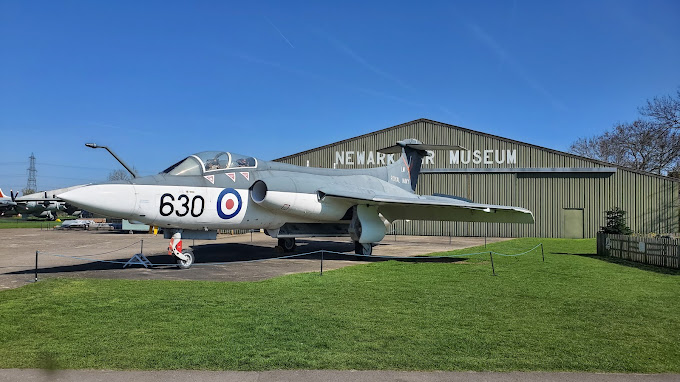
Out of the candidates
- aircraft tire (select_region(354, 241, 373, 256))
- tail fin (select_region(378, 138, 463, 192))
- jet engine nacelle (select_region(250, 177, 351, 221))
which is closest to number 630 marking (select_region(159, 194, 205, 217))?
jet engine nacelle (select_region(250, 177, 351, 221))

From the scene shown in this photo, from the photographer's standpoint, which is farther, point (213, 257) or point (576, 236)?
point (576, 236)

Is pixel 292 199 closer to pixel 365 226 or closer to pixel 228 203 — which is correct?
pixel 228 203

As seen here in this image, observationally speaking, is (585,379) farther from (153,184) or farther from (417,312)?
(153,184)

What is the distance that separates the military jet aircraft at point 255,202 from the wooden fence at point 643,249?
117 inches

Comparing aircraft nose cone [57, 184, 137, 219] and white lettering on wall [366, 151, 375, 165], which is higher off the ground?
white lettering on wall [366, 151, 375, 165]

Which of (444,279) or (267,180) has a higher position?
(267,180)

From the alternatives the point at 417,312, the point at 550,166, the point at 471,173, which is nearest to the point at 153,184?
the point at 417,312

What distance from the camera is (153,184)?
38.4 ft

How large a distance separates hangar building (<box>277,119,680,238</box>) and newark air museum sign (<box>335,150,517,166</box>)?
0.06 meters

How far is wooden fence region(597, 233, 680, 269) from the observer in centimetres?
1303

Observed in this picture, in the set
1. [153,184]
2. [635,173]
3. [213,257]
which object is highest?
[635,173]

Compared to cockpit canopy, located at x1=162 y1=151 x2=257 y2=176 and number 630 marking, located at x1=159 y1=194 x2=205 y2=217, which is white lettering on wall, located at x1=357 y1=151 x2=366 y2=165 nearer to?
cockpit canopy, located at x1=162 y1=151 x2=257 y2=176

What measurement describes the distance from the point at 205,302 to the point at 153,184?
5.19 m

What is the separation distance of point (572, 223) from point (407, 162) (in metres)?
14.4
